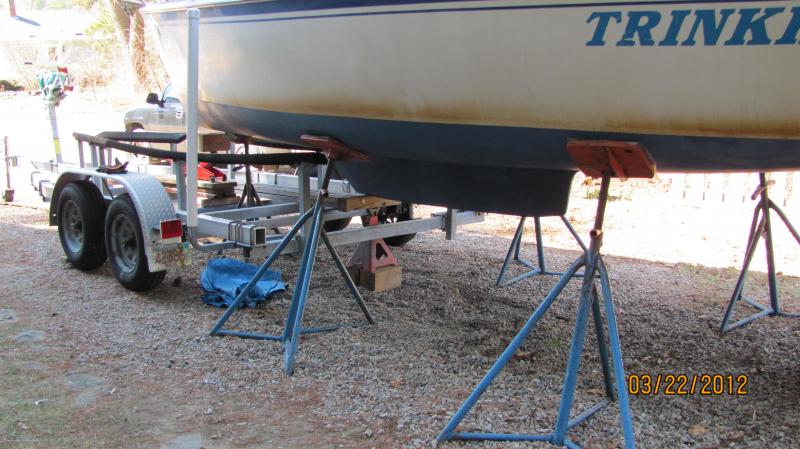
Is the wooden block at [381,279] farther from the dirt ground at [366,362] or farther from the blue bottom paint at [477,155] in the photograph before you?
the blue bottom paint at [477,155]

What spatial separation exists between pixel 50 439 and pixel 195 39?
1.92m

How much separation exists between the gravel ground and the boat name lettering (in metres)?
1.48

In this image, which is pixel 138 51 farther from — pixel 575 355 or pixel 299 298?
pixel 575 355

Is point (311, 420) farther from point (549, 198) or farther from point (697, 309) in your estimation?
point (697, 309)

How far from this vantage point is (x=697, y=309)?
4520mm

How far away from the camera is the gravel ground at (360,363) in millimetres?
2703

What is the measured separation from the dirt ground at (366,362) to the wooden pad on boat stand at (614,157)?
1026 mm

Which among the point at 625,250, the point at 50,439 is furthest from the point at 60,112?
the point at 50,439

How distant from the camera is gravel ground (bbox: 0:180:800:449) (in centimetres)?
270

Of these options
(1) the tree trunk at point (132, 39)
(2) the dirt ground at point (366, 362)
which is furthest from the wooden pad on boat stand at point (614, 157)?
(1) the tree trunk at point (132, 39)

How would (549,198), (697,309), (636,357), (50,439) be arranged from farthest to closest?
1. (697,309)
2. (636,357)
3. (549,198)
4. (50,439)

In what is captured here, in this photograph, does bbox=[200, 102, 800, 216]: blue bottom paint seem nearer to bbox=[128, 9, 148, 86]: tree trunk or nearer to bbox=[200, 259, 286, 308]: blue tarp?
bbox=[200, 259, 286, 308]: blue tarp

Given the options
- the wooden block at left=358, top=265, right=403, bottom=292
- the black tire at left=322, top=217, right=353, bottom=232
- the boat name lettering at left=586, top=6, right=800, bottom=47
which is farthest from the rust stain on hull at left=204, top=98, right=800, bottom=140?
the black tire at left=322, top=217, right=353, bottom=232
